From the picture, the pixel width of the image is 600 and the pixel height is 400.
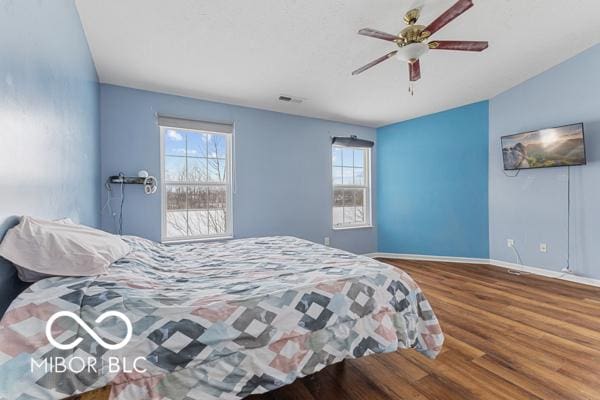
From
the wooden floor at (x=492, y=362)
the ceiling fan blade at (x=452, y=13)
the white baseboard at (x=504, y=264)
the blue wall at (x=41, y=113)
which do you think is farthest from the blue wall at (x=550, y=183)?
the blue wall at (x=41, y=113)

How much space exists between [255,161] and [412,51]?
7.81 ft

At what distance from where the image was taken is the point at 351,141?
4.70 meters

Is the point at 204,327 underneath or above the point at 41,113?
underneath

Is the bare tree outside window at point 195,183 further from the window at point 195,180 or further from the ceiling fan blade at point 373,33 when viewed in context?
the ceiling fan blade at point 373,33

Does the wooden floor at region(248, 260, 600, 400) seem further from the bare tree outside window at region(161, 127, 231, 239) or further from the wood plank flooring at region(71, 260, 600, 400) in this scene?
the bare tree outside window at region(161, 127, 231, 239)

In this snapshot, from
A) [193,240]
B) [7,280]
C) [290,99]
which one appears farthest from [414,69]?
[193,240]

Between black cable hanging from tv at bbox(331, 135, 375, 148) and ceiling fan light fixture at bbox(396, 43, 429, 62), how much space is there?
2333 millimetres

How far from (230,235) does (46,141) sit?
2.51 meters

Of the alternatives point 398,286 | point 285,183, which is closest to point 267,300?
point 398,286

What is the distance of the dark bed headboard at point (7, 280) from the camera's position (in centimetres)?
89

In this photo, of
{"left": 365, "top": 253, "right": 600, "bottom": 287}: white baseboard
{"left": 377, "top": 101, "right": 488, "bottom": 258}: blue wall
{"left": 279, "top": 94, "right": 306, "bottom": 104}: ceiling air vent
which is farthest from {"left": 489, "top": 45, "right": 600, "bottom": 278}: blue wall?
{"left": 279, "top": 94, "right": 306, "bottom": 104}: ceiling air vent

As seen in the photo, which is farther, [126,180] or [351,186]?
[351,186]

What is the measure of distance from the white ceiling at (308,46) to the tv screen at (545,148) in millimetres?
839

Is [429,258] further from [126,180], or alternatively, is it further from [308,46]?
[126,180]
